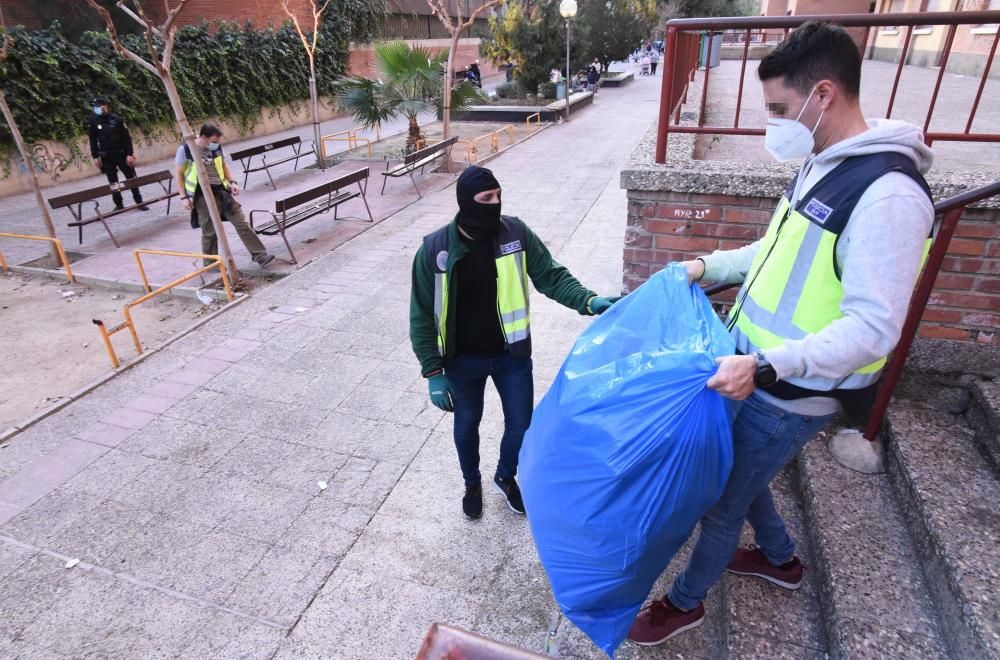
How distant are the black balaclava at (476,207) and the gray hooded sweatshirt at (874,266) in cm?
123

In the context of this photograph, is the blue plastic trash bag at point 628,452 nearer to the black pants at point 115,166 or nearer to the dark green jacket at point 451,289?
the dark green jacket at point 451,289

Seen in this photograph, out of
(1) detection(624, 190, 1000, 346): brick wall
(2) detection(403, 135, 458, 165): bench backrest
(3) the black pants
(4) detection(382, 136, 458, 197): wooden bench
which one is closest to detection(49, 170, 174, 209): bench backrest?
(3) the black pants

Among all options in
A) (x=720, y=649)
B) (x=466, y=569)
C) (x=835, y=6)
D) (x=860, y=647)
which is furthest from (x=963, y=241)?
(x=835, y=6)

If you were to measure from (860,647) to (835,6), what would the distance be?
24.2 feet

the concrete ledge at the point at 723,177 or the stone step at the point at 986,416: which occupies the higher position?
the concrete ledge at the point at 723,177

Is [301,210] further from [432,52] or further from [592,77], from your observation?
[432,52]

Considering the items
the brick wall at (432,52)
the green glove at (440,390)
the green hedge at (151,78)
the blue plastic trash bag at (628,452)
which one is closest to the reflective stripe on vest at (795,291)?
the blue plastic trash bag at (628,452)

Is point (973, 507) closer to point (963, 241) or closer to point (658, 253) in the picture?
point (963, 241)

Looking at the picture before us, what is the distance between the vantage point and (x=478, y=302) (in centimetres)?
253

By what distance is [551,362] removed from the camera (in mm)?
4391

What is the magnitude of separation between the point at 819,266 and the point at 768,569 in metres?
1.27

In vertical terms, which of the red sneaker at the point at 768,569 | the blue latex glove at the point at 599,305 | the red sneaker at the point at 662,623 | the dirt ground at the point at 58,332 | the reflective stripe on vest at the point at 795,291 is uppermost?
the reflective stripe on vest at the point at 795,291

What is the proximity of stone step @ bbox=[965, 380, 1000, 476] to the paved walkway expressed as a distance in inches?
58.2

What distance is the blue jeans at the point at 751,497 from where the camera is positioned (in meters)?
1.69
